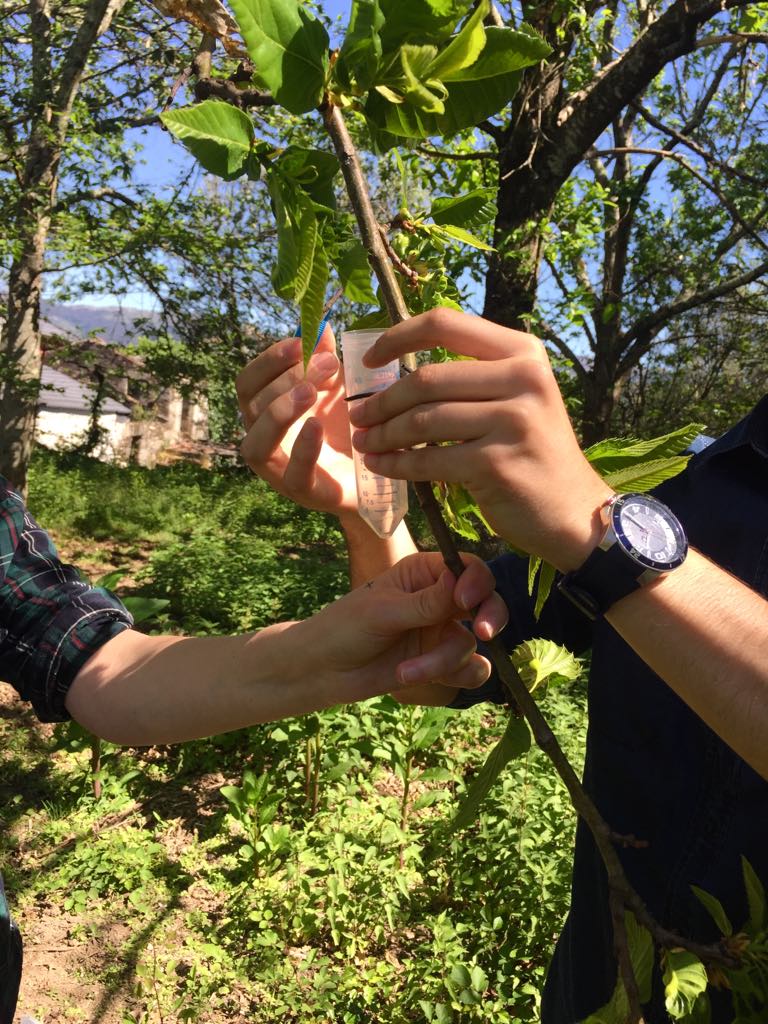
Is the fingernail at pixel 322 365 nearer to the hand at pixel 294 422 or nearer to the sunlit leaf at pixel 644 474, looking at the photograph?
the hand at pixel 294 422

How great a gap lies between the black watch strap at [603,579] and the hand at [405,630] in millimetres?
136

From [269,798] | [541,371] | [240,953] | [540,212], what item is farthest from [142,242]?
[541,371]

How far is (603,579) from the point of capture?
828 millimetres

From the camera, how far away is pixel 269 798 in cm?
367

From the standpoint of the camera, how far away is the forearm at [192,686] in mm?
1359

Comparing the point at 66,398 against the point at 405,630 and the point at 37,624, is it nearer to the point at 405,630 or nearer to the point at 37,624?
the point at 37,624

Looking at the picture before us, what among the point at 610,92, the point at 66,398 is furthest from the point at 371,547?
the point at 66,398

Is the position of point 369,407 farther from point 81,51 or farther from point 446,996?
point 81,51

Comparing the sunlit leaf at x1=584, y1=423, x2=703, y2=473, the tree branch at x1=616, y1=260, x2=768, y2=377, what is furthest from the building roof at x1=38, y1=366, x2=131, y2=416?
the sunlit leaf at x1=584, y1=423, x2=703, y2=473

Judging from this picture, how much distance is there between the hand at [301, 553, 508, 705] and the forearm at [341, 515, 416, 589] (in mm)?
151

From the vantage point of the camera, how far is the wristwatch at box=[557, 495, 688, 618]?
814 millimetres

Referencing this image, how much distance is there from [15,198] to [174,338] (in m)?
2.34

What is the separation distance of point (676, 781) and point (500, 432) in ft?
2.77

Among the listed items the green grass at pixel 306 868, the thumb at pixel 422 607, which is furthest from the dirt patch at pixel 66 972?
the thumb at pixel 422 607
